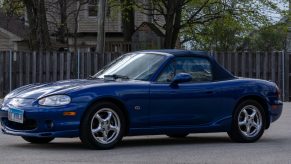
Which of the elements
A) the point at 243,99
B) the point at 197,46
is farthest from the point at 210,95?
the point at 197,46

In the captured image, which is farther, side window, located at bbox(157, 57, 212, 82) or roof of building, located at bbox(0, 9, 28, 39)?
roof of building, located at bbox(0, 9, 28, 39)

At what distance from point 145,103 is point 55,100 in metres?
1.29

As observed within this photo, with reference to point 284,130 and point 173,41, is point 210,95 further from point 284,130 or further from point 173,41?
point 173,41

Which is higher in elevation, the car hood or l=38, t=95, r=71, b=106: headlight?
the car hood

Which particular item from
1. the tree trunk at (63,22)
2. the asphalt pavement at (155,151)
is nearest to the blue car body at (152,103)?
the asphalt pavement at (155,151)

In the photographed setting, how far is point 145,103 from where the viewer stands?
10289mm

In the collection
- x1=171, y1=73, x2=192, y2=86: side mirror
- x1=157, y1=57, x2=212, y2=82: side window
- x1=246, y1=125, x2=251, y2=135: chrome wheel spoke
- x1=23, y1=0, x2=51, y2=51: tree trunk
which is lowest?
x1=246, y1=125, x2=251, y2=135: chrome wheel spoke

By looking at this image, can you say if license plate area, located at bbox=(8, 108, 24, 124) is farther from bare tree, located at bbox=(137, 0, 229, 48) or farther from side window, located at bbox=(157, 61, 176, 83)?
bare tree, located at bbox=(137, 0, 229, 48)

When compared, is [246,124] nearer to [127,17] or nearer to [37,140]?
[37,140]

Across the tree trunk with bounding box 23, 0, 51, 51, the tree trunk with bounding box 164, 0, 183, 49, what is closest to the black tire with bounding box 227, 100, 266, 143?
the tree trunk with bounding box 23, 0, 51, 51

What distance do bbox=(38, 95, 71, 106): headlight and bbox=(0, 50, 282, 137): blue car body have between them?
1.8 inches

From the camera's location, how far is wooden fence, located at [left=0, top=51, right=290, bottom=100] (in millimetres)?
25297

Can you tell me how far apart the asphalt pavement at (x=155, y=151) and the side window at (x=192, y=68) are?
0.98 meters

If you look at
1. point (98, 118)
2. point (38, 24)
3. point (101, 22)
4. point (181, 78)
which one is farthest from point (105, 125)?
point (38, 24)
